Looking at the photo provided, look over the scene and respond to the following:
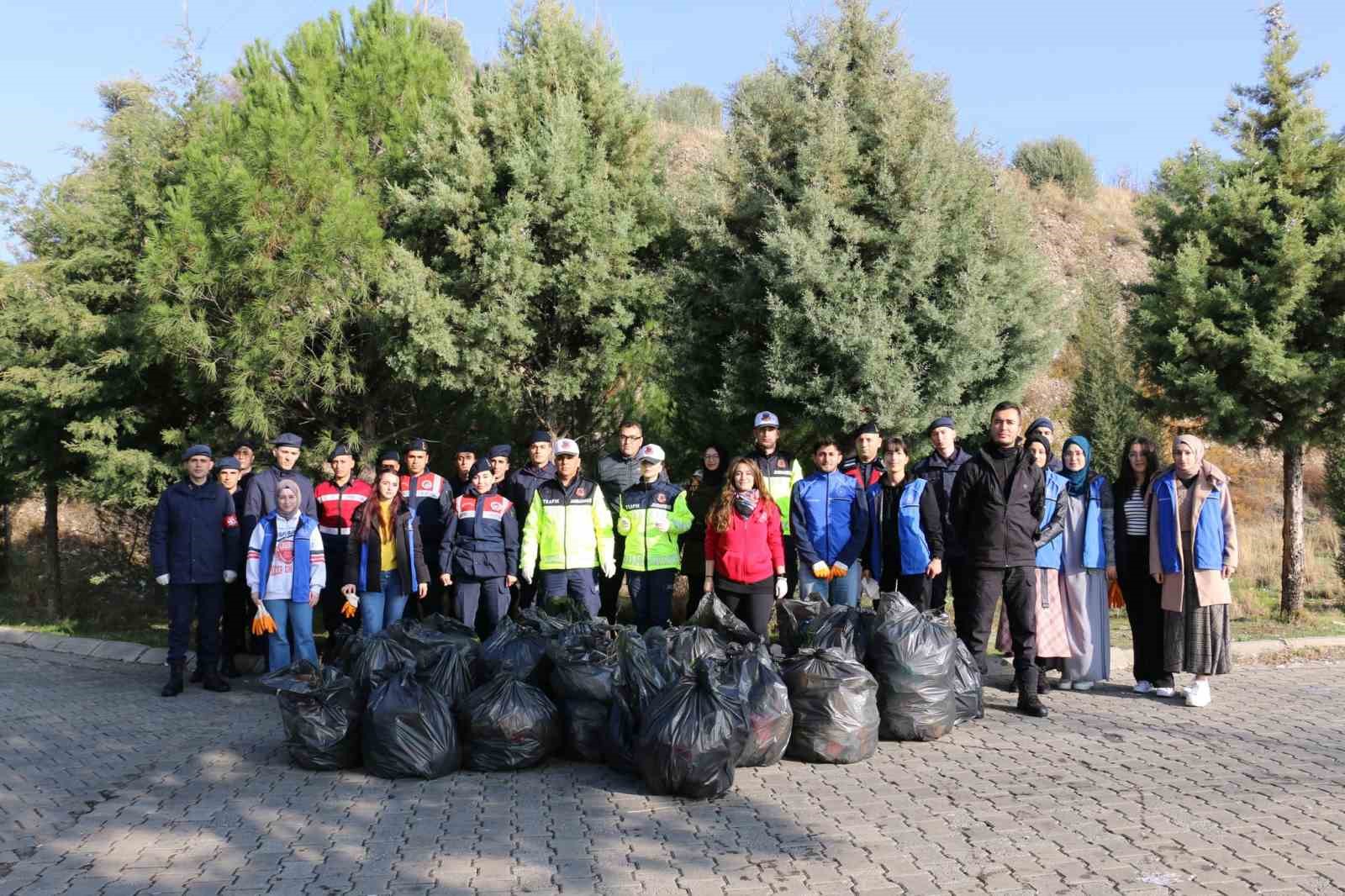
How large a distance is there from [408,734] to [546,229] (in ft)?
22.2

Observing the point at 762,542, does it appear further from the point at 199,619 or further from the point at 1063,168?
the point at 1063,168

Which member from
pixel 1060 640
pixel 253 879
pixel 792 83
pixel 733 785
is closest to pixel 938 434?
pixel 1060 640

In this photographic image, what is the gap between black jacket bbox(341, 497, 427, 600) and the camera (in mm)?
8781

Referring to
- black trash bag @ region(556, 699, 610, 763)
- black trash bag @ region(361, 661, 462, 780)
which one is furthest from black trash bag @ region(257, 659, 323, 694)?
black trash bag @ region(556, 699, 610, 763)

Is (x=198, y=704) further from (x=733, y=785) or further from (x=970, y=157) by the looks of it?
(x=970, y=157)

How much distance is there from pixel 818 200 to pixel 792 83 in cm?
163

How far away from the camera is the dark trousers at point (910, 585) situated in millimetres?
8484

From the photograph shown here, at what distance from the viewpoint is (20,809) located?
231 inches

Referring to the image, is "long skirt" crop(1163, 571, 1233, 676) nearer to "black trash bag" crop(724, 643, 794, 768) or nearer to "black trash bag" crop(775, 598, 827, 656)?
"black trash bag" crop(775, 598, 827, 656)

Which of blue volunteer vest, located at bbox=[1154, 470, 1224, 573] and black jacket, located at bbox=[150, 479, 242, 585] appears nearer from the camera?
blue volunteer vest, located at bbox=[1154, 470, 1224, 573]

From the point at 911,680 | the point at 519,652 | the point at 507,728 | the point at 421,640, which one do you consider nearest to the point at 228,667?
the point at 421,640

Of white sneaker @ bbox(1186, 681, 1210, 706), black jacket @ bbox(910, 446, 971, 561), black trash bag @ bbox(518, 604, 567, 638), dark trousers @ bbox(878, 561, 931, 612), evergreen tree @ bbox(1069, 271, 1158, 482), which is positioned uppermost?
evergreen tree @ bbox(1069, 271, 1158, 482)

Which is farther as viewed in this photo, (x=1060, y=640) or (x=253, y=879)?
(x=1060, y=640)

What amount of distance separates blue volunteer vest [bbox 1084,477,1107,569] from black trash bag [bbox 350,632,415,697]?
5346mm
